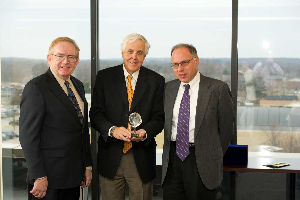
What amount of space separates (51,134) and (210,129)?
1233 millimetres

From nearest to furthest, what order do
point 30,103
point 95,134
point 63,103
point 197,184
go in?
point 30,103
point 63,103
point 197,184
point 95,134

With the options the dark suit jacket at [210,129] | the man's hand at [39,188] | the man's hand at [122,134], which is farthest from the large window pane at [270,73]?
the man's hand at [39,188]

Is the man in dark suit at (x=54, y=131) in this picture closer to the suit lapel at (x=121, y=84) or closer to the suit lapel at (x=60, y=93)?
the suit lapel at (x=60, y=93)

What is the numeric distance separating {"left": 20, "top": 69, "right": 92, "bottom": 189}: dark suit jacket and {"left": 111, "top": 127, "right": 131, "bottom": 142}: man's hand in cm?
28

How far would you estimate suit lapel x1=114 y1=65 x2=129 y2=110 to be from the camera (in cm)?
282

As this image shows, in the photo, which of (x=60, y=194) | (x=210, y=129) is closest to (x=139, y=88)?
(x=210, y=129)

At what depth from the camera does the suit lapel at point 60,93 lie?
2400mm

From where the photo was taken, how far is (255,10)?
384cm

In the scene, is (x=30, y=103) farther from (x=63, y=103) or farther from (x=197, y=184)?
(x=197, y=184)

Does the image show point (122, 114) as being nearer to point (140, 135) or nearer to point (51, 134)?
point (140, 135)

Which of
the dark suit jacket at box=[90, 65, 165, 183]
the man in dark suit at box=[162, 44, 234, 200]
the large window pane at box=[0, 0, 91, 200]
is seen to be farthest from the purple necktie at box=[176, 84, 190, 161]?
the large window pane at box=[0, 0, 91, 200]

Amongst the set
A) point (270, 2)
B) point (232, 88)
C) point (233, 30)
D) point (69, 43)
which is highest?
point (270, 2)

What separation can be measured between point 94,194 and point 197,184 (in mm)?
1894

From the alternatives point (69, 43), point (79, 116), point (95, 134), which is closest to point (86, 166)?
point (79, 116)
